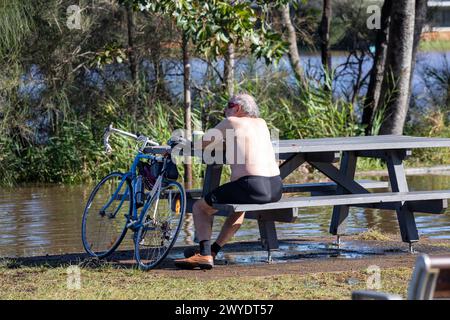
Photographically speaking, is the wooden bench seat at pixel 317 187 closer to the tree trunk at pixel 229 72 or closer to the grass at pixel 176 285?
the grass at pixel 176 285

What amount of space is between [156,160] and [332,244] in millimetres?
2179

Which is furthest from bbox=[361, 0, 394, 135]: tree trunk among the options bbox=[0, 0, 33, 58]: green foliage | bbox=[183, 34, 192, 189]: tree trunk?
bbox=[0, 0, 33, 58]: green foliage

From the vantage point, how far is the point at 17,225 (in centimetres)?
1212

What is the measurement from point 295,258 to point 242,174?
1176mm

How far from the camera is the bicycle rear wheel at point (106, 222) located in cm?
912

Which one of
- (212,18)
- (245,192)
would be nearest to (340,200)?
(245,192)

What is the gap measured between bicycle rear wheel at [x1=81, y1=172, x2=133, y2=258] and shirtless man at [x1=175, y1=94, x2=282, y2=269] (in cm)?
66

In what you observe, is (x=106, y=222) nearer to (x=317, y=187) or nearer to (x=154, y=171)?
(x=154, y=171)

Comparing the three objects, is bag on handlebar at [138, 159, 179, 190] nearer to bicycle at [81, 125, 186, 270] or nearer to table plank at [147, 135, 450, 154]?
bicycle at [81, 125, 186, 270]

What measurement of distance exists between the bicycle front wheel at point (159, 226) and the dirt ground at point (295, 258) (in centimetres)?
13

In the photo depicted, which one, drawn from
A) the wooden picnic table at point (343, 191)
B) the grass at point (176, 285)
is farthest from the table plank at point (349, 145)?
the grass at point (176, 285)

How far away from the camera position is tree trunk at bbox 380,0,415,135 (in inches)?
657

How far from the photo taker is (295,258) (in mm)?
9367
